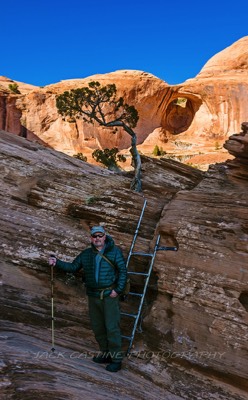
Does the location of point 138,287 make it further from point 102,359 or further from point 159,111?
point 159,111

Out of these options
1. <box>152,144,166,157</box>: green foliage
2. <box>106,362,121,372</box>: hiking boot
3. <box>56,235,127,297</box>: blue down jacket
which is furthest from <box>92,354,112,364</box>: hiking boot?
<box>152,144,166,157</box>: green foliage

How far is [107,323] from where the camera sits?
26.4 feet

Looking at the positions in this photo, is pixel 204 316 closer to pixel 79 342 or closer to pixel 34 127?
pixel 79 342

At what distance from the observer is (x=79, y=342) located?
9.31m

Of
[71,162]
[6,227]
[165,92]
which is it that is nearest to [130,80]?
[165,92]

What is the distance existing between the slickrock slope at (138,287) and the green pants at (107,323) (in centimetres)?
49

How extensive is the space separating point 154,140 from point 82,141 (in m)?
13.5

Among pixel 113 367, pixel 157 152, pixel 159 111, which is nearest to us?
pixel 113 367

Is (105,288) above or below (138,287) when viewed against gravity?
above

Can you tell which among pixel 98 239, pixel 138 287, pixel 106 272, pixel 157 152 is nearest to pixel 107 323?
pixel 106 272

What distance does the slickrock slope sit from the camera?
7742 mm

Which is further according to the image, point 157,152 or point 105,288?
point 157,152

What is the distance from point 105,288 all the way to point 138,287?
2.76 m

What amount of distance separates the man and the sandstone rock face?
58409mm
